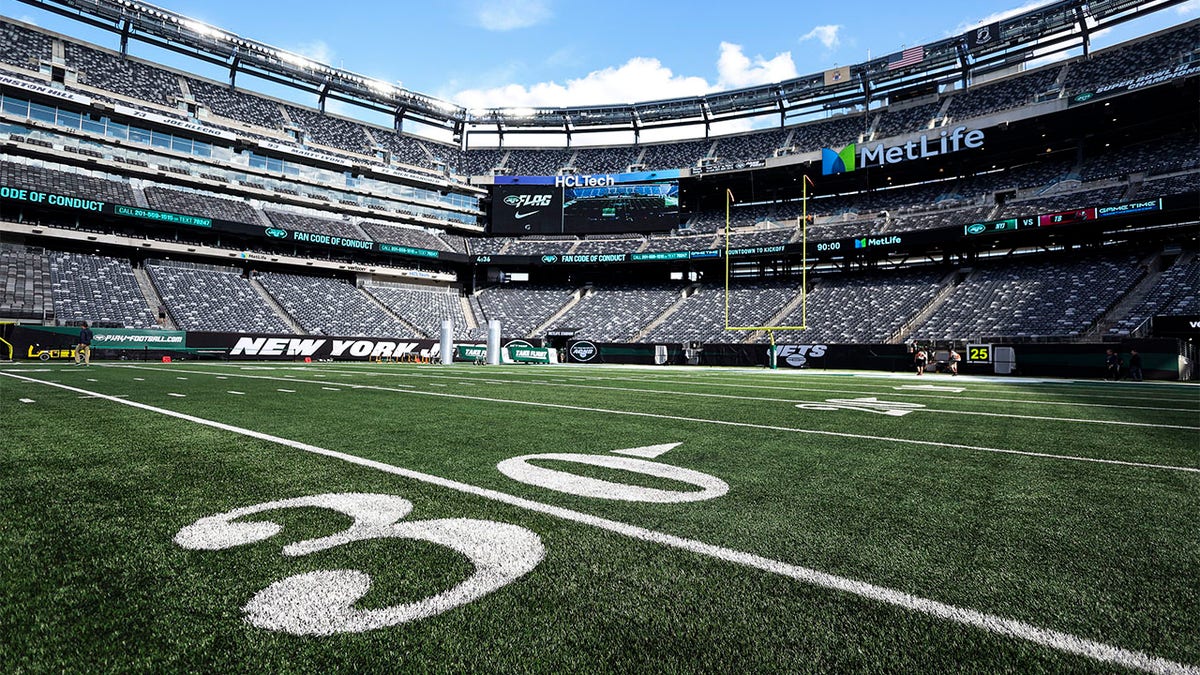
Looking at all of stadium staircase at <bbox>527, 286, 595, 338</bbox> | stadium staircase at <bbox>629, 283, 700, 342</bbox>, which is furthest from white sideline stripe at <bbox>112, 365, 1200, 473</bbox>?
stadium staircase at <bbox>527, 286, 595, 338</bbox>

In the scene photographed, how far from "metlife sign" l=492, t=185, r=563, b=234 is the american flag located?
25460 millimetres

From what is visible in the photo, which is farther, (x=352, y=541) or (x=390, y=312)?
(x=390, y=312)

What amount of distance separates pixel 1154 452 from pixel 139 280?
133 ft

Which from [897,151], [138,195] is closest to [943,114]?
[897,151]

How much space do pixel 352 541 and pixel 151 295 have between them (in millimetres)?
36730

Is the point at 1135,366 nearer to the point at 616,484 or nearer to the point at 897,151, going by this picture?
the point at 616,484

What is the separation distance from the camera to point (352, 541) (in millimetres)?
2043

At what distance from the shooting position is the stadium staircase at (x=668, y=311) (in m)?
37.2

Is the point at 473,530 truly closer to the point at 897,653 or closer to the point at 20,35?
the point at 897,653

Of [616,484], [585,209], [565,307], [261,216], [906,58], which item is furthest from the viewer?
[585,209]

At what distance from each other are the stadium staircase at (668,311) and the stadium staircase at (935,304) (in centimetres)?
1439

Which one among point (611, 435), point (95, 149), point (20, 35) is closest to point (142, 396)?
point (611, 435)

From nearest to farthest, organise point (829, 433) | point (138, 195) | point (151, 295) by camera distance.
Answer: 1. point (829, 433)
2. point (151, 295)
3. point (138, 195)

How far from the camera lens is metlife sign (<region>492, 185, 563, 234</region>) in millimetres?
46031
